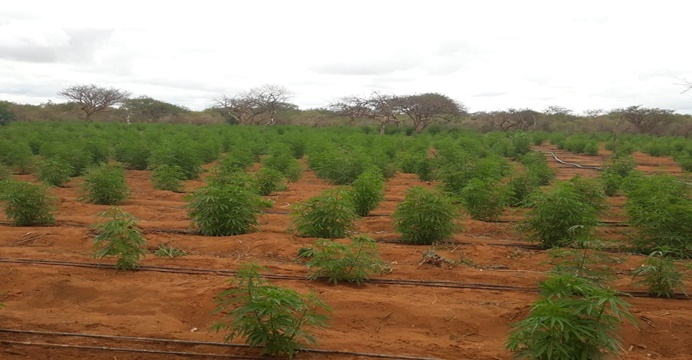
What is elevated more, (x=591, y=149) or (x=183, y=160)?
(x=183, y=160)

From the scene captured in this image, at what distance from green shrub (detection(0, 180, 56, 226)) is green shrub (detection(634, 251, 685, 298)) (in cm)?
889

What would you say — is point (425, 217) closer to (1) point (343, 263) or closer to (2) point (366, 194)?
(1) point (343, 263)

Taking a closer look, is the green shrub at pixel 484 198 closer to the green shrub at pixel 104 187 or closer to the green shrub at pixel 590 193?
the green shrub at pixel 590 193

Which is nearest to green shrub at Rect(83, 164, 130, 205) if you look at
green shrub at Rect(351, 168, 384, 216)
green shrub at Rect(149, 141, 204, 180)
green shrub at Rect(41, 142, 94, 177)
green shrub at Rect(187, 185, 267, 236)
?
green shrub at Rect(187, 185, 267, 236)

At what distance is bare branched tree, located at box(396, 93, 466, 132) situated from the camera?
45.8 meters

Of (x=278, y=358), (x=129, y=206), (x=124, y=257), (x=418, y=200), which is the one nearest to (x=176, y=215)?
(x=129, y=206)

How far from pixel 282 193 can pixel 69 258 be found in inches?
272

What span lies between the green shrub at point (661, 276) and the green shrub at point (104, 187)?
32.7 ft

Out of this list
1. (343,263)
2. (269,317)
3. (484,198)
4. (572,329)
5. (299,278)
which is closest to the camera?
(572,329)

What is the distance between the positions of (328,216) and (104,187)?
582cm

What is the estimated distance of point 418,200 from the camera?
364 inches

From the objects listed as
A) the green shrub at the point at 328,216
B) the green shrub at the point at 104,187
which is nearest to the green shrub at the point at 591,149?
the green shrub at the point at 328,216

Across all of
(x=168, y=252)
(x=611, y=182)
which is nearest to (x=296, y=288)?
(x=168, y=252)

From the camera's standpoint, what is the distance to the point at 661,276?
22.2ft
